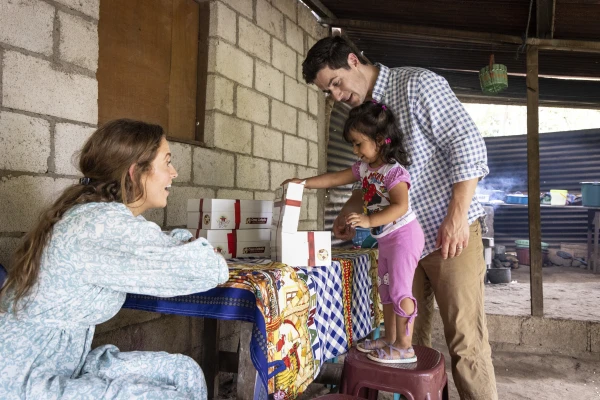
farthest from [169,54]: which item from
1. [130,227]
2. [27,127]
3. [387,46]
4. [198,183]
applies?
[387,46]

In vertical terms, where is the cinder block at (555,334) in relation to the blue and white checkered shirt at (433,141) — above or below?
below

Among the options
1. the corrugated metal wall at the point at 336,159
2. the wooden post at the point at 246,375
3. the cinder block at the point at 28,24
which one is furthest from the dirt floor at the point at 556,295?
the cinder block at the point at 28,24

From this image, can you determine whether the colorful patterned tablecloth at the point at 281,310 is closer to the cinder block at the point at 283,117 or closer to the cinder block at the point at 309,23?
the cinder block at the point at 283,117

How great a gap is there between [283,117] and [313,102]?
0.76m

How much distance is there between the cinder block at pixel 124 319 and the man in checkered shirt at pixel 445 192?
169 cm

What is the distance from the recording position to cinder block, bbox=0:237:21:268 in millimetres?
2367

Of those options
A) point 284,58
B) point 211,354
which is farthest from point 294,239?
point 284,58

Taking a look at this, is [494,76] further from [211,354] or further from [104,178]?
[104,178]

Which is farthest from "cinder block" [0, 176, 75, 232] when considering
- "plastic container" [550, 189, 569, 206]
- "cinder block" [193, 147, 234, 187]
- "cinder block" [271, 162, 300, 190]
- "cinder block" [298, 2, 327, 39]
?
"plastic container" [550, 189, 569, 206]

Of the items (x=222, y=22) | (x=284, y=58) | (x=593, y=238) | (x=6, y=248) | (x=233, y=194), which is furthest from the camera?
(x=593, y=238)

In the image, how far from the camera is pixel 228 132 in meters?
3.94

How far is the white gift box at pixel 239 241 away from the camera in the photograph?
249 cm

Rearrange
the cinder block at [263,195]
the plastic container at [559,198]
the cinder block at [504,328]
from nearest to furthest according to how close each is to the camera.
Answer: the cinder block at [263,195] < the cinder block at [504,328] < the plastic container at [559,198]

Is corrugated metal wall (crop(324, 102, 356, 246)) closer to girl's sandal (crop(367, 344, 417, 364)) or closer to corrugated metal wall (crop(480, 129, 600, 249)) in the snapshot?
girl's sandal (crop(367, 344, 417, 364))
